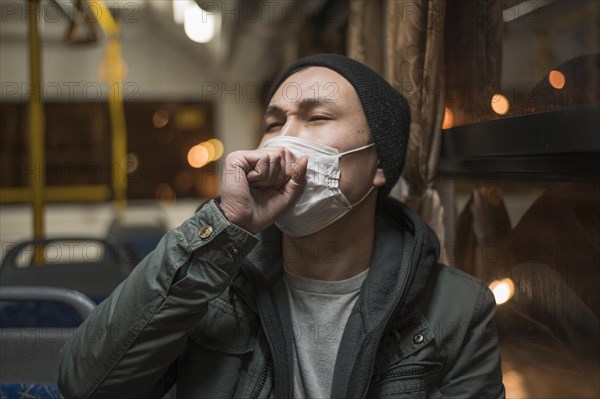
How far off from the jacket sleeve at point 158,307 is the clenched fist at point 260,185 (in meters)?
0.04

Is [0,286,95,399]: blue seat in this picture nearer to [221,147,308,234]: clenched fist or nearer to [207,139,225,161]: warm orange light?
[221,147,308,234]: clenched fist

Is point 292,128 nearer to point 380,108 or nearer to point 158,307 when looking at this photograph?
point 380,108

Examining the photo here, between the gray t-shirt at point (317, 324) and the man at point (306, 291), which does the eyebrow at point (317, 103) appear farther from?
the gray t-shirt at point (317, 324)

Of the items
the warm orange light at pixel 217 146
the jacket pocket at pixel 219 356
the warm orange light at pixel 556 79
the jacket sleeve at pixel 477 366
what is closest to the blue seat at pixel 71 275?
the jacket pocket at pixel 219 356

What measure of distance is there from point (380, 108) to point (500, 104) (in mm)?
369

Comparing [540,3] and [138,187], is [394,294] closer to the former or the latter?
[540,3]

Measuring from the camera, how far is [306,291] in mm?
1273

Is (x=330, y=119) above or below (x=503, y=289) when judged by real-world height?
above

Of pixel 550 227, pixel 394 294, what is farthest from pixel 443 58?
pixel 394 294

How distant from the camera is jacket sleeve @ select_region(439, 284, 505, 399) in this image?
3.85ft

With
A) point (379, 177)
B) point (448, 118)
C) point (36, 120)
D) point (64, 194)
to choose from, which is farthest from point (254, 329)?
point (64, 194)

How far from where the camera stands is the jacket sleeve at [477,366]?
1175 millimetres

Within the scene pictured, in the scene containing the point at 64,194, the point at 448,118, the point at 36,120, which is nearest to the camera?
the point at 448,118

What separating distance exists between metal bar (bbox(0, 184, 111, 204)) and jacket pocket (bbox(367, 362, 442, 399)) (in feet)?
23.3
